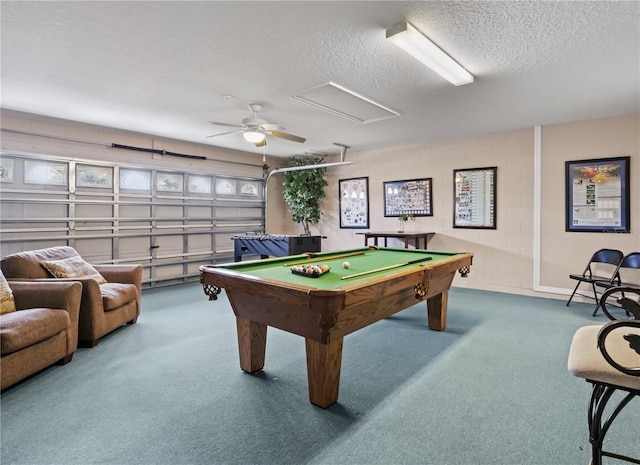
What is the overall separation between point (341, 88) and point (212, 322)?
2.87m

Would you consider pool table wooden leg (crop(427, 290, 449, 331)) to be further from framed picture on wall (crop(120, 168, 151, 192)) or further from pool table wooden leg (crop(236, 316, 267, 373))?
framed picture on wall (crop(120, 168, 151, 192))

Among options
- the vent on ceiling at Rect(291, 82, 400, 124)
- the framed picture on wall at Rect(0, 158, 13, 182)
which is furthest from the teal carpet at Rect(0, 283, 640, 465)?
the framed picture on wall at Rect(0, 158, 13, 182)

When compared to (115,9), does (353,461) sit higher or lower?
lower

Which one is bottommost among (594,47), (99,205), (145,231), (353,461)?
(353,461)

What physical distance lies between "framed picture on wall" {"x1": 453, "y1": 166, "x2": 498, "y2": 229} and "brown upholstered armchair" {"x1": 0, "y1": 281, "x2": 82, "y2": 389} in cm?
521

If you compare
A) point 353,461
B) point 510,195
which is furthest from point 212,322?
point 510,195

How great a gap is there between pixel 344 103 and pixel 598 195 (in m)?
3.56

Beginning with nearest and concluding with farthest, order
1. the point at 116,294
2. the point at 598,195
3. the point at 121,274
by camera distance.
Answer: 1. the point at 116,294
2. the point at 121,274
3. the point at 598,195

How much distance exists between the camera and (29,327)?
2.38m

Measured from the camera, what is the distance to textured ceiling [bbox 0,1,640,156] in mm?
2162

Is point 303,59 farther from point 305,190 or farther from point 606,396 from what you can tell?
point 305,190

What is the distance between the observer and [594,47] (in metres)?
2.56

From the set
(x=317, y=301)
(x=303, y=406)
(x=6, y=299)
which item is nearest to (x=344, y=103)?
(x=317, y=301)

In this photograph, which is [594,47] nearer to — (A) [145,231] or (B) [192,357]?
(B) [192,357]
